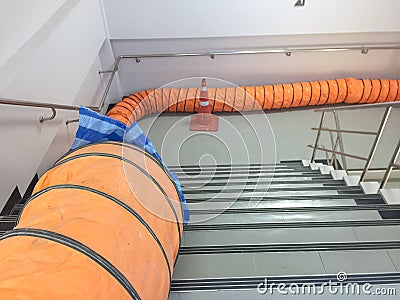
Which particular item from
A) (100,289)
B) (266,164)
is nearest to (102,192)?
(100,289)

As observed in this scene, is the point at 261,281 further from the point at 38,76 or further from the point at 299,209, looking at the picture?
the point at 38,76

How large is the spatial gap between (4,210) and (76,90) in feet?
4.15

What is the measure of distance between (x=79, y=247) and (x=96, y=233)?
0.08m

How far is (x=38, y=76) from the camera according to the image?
7.19 ft

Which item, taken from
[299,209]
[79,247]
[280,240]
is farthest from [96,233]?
[299,209]

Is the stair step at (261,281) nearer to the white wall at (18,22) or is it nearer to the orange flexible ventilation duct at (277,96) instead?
the white wall at (18,22)

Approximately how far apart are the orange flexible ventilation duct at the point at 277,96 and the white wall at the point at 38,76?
3.90ft

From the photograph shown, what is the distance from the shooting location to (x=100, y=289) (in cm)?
90

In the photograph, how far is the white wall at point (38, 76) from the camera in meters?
1.91

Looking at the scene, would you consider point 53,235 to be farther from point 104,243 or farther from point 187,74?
point 187,74

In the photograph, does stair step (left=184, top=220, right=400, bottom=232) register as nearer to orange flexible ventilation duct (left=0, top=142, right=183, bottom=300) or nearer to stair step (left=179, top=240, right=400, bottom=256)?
stair step (left=179, top=240, right=400, bottom=256)

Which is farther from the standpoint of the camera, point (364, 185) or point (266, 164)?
point (266, 164)

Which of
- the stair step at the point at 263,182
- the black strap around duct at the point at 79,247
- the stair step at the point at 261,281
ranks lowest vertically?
the black strap around duct at the point at 79,247

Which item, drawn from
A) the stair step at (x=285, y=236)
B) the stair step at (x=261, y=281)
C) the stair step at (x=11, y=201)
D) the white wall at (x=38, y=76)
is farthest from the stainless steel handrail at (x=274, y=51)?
the stair step at (x=261, y=281)
